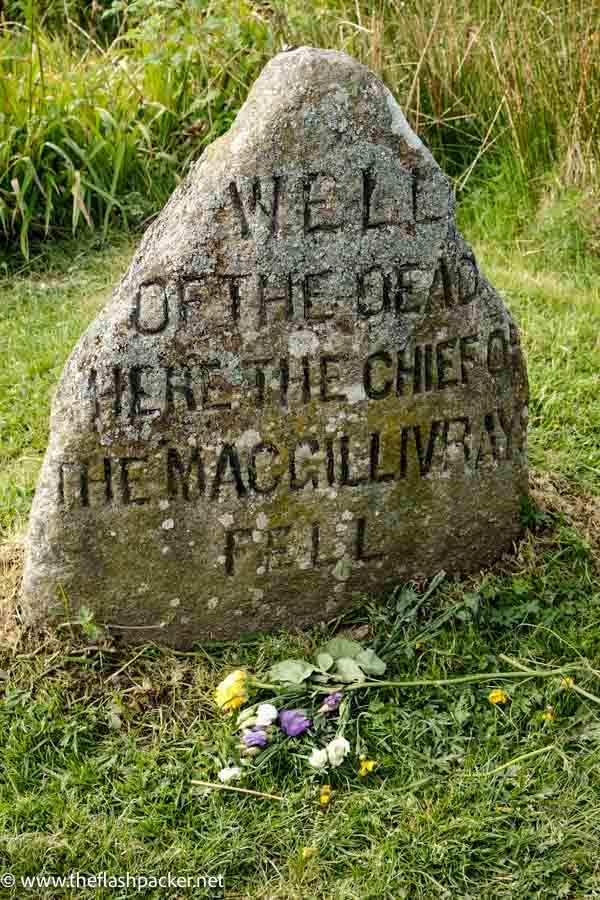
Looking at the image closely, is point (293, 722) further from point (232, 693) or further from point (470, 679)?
point (470, 679)

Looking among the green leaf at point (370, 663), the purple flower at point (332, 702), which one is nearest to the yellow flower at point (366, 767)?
the purple flower at point (332, 702)

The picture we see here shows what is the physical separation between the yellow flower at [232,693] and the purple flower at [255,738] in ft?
0.35

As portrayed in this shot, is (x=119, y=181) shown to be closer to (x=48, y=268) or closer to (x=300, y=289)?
(x=48, y=268)

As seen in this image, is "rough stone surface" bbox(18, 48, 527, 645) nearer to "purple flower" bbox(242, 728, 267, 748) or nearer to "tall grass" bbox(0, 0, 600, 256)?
"purple flower" bbox(242, 728, 267, 748)

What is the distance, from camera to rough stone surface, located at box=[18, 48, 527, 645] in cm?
276

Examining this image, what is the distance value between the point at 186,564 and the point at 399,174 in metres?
1.21

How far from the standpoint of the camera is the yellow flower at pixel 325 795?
8.66 feet

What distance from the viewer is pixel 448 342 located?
2969mm

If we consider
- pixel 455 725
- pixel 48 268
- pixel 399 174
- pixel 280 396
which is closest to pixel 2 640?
pixel 280 396

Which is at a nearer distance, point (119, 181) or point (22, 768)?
point (22, 768)

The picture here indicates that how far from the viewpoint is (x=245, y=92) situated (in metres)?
5.85

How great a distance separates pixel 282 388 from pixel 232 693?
83 cm

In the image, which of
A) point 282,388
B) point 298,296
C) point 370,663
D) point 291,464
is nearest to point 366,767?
point 370,663

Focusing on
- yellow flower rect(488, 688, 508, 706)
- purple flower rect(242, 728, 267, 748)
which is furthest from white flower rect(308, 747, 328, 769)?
yellow flower rect(488, 688, 508, 706)
